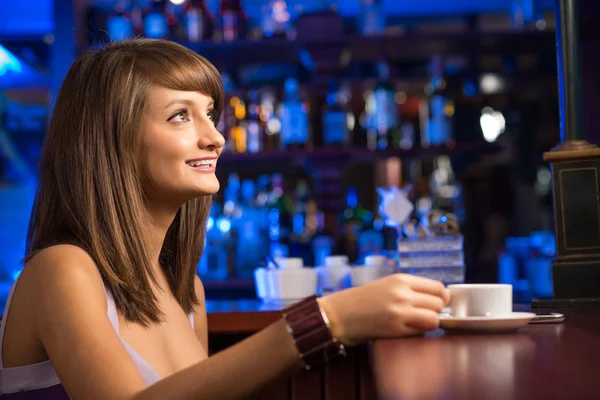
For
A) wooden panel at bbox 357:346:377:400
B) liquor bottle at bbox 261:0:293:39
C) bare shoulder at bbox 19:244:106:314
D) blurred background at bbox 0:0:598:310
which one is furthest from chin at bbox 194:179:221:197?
liquor bottle at bbox 261:0:293:39

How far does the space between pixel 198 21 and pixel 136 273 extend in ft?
8.22

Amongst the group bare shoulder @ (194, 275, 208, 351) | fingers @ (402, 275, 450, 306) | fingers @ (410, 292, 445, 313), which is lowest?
bare shoulder @ (194, 275, 208, 351)

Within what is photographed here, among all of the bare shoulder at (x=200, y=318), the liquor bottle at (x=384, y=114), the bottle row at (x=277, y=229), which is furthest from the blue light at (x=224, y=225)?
the bare shoulder at (x=200, y=318)

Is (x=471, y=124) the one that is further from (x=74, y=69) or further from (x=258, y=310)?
(x=74, y=69)

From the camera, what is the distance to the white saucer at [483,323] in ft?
3.42

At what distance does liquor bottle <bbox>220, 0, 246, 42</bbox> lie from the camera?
3.61 meters

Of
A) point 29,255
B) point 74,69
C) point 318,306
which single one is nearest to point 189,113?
point 74,69

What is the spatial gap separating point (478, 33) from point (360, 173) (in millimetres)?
1094

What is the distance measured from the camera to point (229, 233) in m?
3.55

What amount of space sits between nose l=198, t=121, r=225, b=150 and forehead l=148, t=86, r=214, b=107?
46 millimetres

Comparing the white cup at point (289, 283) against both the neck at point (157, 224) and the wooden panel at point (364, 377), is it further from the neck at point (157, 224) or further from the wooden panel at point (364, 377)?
the neck at point (157, 224)

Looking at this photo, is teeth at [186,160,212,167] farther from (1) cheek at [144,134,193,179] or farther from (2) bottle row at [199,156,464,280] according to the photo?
(2) bottle row at [199,156,464,280]

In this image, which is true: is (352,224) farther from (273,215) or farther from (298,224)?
(273,215)

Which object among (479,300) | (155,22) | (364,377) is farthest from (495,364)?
(155,22)
